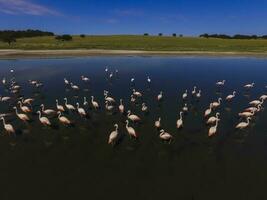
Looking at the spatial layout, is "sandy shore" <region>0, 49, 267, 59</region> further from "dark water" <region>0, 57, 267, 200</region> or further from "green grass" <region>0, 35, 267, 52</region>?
"dark water" <region>0, 57, 267, 200</region>

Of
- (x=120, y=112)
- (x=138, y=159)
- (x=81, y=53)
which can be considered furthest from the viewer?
(x=81, y=53)

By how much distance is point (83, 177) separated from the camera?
49.8ft

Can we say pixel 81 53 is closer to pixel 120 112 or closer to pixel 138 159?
pixel 120 112

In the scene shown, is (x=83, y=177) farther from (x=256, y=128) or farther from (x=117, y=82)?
(x=117, y=82)

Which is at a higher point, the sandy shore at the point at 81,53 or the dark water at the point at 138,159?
the dark water at the point at 138,159

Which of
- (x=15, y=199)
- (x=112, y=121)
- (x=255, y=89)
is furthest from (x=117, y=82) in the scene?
(x=15, y=199)

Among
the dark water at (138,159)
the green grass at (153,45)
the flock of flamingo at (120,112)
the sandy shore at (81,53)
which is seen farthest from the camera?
the green grass at (153,45)

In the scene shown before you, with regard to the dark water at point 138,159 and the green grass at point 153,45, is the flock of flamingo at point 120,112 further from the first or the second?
the green grass at point 153,45

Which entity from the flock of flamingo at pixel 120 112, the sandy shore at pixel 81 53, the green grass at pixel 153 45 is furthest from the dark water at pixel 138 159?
the green grass at pixel 153 45

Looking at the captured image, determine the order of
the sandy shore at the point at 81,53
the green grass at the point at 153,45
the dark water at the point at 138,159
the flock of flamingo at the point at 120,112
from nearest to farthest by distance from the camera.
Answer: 1. the dark water at the point at 138,159
2. the flock of flamingo at the point at 120,112
3. the sandy shore at the point at 81,53
4. the green grass at the point at 153,45

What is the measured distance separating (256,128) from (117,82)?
2014 cm

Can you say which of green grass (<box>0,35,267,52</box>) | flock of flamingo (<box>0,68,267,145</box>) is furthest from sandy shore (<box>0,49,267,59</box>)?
flock of flamingo (<box>0,68,267,145</box>)

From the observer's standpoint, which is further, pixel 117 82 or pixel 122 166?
pixel 117 82

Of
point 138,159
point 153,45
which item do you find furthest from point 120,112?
point 153,45
